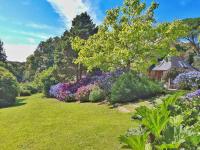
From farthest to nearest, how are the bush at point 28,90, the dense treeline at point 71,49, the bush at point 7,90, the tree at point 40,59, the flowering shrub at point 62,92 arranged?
the tree at point 40,59 < the bush at point 28,90 < the dense treeline at point 71,49 < the bush at point 7,90 < the flowering shrub at point 62,92

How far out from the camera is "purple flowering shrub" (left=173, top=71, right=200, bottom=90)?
18219 millimetres

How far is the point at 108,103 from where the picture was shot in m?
17.3

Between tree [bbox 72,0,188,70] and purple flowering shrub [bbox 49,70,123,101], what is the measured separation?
2.65ft

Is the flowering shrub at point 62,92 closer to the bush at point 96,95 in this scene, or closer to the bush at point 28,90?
the bush at point 96,95

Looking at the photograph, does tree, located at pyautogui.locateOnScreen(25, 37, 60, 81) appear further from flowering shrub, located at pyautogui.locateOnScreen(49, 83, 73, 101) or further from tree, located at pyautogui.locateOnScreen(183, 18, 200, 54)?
flowering shrub, located at pyautogui.locateOnScreen(49, 83, 73, 101)

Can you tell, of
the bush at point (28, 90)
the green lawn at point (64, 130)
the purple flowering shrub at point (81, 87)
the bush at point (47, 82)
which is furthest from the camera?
the bush at point (28, 90)

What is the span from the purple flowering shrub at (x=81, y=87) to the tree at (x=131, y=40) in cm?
81

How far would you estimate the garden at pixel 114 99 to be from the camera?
537cm

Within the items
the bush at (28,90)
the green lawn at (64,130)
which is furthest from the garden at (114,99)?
the bush at (28,90)

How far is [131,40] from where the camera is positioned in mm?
18203

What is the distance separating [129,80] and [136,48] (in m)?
2.36

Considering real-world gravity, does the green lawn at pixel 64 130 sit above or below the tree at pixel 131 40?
below

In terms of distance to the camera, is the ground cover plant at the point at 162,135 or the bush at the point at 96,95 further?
the bush at the point at 96,95

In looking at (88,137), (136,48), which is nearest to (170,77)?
(136,48)
